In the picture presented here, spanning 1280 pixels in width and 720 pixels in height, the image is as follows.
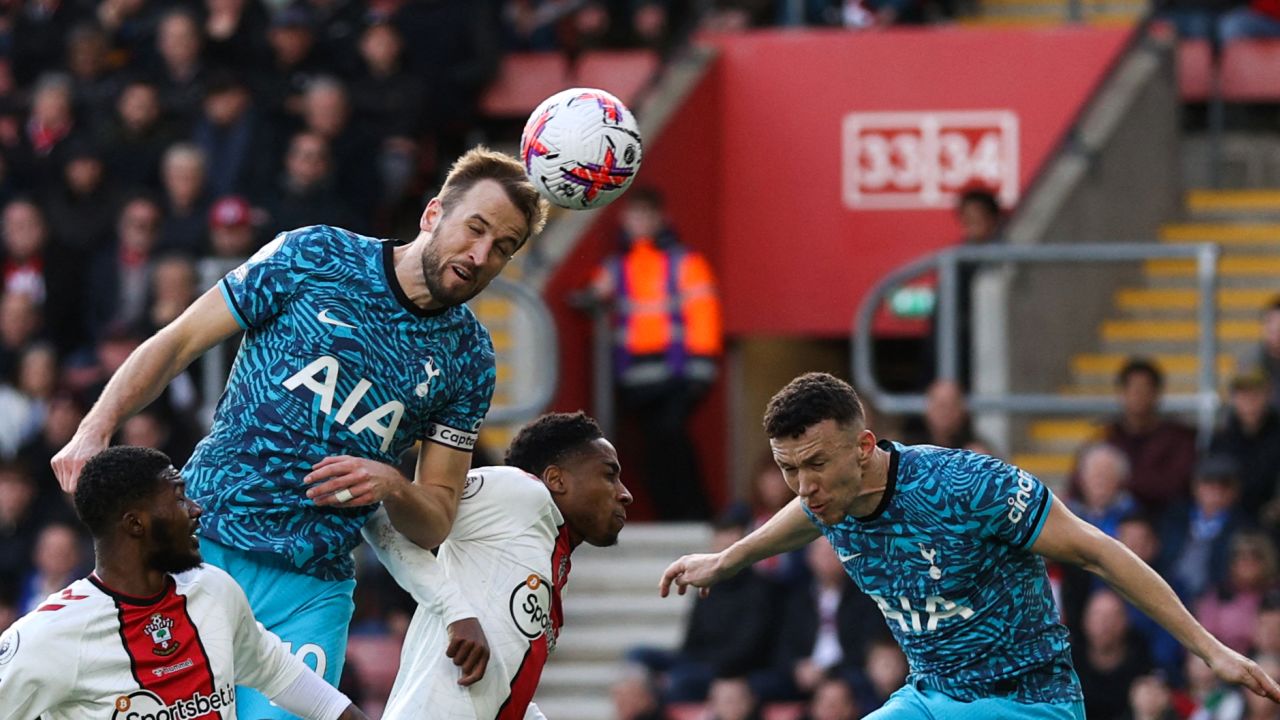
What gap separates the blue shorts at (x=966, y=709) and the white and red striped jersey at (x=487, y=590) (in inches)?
41.4

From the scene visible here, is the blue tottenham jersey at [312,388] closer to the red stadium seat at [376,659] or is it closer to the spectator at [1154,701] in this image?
the spectator at [1154,701]

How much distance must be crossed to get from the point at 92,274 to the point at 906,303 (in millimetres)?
4560

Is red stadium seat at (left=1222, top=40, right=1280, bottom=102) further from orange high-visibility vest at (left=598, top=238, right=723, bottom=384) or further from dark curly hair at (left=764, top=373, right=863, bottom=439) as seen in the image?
dark curly hair at (left=764, top=373, right=863, bottom=439)

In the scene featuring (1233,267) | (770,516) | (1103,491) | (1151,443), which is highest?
(1233,267)

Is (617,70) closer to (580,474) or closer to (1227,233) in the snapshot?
(1227,233)

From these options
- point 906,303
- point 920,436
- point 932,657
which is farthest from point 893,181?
point 932,657

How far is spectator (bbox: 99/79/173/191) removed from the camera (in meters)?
14.7

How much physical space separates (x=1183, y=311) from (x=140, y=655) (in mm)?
9423

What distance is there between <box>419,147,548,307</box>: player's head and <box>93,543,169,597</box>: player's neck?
3.60ft

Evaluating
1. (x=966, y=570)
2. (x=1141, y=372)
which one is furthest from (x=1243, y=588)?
(x=966, y=570)

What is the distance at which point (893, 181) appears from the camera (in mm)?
15906

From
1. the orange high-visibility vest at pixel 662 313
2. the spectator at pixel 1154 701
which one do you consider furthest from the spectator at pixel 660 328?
the spectator at pixel 1154 701

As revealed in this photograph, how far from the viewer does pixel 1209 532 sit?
470 inches

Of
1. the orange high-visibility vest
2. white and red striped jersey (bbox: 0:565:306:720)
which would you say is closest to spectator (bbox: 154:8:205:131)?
the orange high-visibility vest
